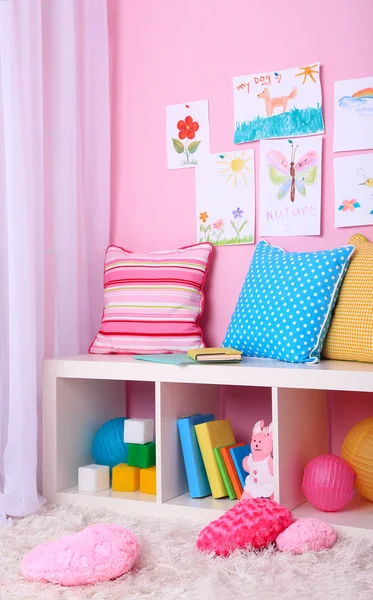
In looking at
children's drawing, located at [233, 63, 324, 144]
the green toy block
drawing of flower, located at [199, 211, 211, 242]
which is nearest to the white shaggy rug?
the green toy block

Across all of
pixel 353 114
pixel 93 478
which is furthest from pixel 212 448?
pixel 353 114

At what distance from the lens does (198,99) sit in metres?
2.43

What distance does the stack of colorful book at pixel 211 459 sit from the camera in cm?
196

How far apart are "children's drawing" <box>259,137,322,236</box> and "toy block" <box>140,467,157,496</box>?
32.4 inches

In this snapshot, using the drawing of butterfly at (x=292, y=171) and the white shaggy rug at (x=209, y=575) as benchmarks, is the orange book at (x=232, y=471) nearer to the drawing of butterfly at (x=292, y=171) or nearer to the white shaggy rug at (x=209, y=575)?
the white shaggy rug at (x=209, y=575)

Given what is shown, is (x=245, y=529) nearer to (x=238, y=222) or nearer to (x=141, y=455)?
(x=141, y=455)

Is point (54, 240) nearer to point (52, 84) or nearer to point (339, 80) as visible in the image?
point (52, 84)

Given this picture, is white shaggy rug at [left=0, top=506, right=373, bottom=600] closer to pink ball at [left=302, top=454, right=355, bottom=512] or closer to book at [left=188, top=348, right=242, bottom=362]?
pink ball at [left=302, top=454, right=355, bottom=512]

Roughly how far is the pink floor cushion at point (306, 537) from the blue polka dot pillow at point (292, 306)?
0.44 metres

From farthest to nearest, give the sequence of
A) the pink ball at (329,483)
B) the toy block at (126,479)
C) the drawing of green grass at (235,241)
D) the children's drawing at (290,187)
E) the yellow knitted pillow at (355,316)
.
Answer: the drawing of green grass at (235,241) → the children's drawing at (290,187) → the toy block at (126,479) → the yellow knitted pillow at (355,316) → the pink ball at (329,483)

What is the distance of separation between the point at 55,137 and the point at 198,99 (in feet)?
1.65

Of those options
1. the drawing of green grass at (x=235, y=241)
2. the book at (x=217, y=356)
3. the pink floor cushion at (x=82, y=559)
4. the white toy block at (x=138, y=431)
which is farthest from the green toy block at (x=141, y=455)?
the drawing of green grass at (x=235, y=241)

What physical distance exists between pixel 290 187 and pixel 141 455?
3.09 feet

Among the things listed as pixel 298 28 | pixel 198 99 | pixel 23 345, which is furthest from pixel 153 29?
pixel 23 345
